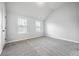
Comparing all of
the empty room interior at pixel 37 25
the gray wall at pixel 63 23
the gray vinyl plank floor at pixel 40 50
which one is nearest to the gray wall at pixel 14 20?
the empty room interior at pixel 37 25

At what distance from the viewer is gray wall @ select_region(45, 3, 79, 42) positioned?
3.33 metres

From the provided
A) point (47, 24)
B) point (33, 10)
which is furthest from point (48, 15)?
point (33, 10)

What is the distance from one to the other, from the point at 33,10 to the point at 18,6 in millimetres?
862

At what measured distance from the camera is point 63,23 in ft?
12.7

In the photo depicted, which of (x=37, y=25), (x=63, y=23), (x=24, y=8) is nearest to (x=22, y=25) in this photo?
(x=24, y=8)

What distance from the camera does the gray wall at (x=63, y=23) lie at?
3.33 meters

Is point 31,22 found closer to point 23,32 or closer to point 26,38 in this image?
point 23,32

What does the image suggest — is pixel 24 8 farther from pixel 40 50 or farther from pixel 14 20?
pixel 40 50

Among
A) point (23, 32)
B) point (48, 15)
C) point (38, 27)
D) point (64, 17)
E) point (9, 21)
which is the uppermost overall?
point (48, 15)

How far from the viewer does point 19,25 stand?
291cm

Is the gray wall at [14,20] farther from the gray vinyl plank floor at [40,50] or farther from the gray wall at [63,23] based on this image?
the gray wall at [63,23]

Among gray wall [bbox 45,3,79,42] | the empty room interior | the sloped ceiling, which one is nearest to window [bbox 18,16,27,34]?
the empty room interior

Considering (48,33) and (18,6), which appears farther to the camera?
(48,33)

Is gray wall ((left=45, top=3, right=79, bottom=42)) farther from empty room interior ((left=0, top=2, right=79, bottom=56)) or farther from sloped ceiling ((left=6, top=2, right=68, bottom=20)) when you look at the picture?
sloped ceiling ((left=6, top=2, right=68, bottom=20))
